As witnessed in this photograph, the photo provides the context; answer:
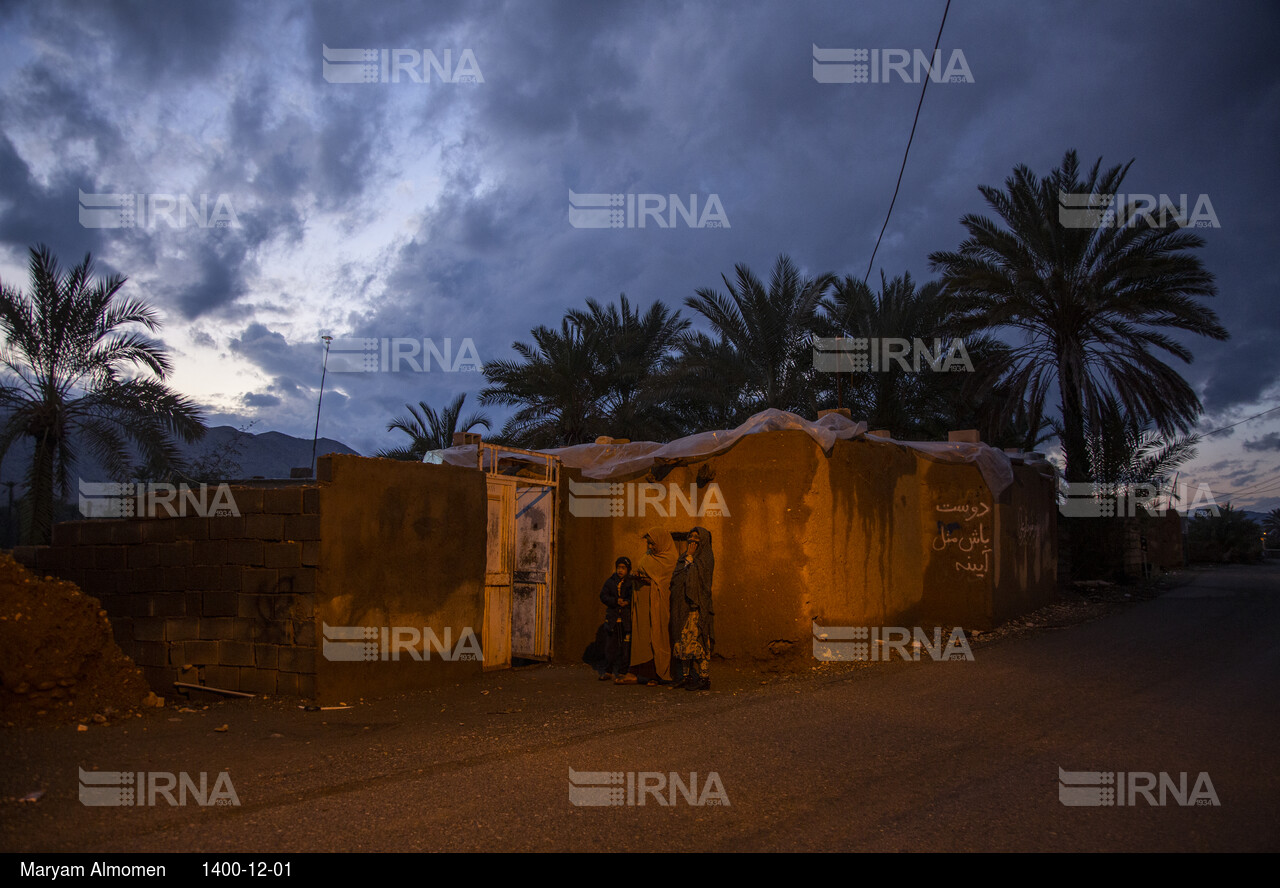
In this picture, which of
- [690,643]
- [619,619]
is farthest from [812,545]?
[619,619]

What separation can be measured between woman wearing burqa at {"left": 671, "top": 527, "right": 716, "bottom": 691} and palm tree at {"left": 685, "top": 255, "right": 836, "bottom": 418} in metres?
9.10

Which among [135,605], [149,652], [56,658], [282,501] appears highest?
[282,501]

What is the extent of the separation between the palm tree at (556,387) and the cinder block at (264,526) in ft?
35.5

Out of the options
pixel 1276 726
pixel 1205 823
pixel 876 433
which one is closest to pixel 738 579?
pixel 876 433

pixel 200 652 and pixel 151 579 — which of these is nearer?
pixel 200 652

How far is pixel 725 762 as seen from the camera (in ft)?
17.0

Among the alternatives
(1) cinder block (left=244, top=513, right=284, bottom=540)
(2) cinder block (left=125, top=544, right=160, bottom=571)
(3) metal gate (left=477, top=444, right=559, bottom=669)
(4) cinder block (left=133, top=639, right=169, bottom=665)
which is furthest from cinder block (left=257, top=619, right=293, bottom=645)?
(3) metal gate (left=477, top=444, right=559, bottom=669)

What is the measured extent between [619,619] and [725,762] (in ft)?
12.3

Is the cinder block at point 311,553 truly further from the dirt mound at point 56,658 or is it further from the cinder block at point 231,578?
the dirt mound at point 56,658

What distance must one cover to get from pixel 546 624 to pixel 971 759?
5.51 meters

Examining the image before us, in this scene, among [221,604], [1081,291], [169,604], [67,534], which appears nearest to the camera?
[221,604]

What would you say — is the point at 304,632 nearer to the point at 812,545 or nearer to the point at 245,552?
the point at 245,552

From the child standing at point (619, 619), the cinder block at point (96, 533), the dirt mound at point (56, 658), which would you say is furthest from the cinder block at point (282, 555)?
the child standing at point (619, 619)

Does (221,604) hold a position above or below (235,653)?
above
